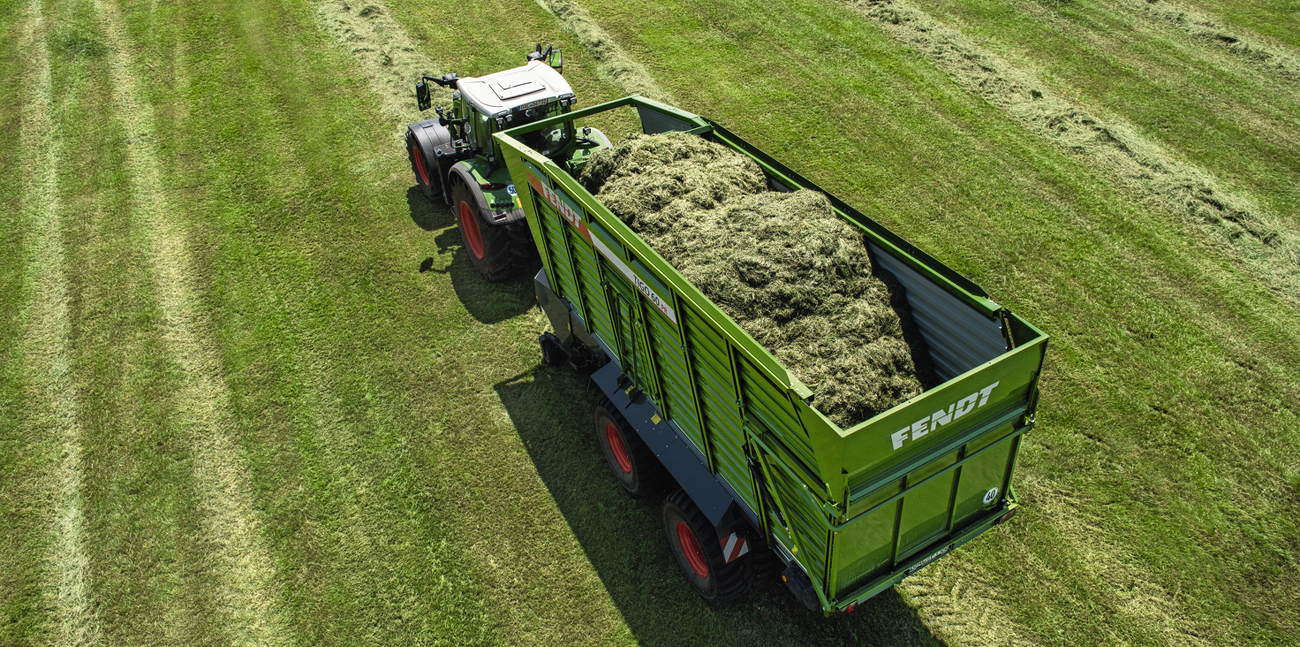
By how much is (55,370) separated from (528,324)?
18.0ft

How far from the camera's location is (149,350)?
8.74 meters

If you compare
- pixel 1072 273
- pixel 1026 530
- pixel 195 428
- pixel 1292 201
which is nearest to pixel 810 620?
pixel 1026 530

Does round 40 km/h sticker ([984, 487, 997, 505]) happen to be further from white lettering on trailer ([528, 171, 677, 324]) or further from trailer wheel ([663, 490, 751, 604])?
white lettering on trailer ([528, 171, 677, 324])

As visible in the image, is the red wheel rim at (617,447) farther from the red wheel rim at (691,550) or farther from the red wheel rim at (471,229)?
the red wheel rim at (471,229)

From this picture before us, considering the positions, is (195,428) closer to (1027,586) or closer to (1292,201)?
(1027,586)

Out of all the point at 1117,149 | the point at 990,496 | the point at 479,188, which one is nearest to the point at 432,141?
the point at 479,188

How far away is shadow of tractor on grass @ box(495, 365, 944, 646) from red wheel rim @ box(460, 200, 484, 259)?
2433mm

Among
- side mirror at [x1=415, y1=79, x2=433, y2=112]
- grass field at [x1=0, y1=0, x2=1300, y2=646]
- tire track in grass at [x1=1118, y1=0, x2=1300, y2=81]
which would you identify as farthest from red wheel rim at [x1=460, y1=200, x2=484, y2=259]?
tire track in grass at [x1=1118, y1=0, x2=1300, y2=81]

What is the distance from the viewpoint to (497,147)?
8.88 meters

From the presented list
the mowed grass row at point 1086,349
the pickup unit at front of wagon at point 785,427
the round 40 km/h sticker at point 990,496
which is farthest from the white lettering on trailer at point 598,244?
the mowed grass row at point 1086,349

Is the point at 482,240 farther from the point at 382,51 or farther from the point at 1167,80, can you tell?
the point at 1167,80

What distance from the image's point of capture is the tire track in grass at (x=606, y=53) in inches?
512

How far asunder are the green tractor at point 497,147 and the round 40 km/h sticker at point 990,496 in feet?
17.0

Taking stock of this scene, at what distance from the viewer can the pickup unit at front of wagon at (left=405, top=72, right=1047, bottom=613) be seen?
169 inches
